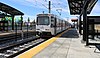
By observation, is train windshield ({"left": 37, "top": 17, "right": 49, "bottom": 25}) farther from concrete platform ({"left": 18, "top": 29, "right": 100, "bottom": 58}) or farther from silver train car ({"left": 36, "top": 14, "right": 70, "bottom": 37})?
concrete platform ({"left": 18, "top": 29, "right": 100, "bottom": 58})

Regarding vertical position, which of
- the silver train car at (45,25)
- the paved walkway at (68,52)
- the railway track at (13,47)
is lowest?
the railway track at (13,47)

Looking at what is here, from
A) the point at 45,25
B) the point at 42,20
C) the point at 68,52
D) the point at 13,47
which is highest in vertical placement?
the point at 42,20

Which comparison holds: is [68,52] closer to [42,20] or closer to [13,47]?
[13,47]

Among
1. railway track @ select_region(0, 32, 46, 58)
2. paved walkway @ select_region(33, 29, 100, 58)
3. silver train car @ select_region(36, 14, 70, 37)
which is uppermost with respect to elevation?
silver train car @ select_region(36, 14, 70, 37)

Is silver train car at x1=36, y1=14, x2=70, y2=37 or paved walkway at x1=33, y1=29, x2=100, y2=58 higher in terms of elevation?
silver train car at x1=36, y1=14, x2=70, y2=37

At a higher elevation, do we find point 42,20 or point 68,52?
point 42,20

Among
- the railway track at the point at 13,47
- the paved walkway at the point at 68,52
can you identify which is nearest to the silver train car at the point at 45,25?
the railway track at the point at 13,47

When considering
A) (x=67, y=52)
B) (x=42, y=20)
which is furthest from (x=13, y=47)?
(x=42, y=20)

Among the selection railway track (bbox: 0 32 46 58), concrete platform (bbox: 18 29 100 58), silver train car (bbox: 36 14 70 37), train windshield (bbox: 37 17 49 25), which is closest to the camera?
concrete platform (bbox: 18 29 100 58)

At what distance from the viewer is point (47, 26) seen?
23.7 metres

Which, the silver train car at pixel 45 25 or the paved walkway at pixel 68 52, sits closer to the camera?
the paved walkway at pixel 68 52

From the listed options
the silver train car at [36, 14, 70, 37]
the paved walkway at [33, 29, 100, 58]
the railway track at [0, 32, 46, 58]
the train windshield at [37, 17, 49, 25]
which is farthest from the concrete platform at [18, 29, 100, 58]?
the train windshield at [37, 17, 49, 25]

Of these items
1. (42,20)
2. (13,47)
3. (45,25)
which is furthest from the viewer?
(42,20)

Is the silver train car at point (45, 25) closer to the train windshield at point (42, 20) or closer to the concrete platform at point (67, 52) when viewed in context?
the train windshield at point (42, 20)
